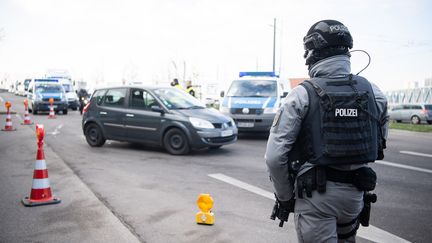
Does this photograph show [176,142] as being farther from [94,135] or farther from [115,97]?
[94,135]

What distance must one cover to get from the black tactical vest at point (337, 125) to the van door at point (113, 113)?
27.4ft

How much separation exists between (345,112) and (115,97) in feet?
29.2

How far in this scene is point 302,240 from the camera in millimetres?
2375

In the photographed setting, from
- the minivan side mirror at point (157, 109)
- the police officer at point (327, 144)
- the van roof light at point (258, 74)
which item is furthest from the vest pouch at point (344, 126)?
the van roof light at point (258, 74)

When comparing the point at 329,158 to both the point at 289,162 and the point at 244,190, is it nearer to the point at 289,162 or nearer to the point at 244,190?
the point at 289,162

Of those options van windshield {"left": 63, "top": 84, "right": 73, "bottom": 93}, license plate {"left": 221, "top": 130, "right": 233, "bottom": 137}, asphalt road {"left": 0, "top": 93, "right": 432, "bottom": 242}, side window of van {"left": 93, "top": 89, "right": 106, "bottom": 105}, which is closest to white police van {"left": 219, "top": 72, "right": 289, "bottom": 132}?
asphalt road {"left": 0, "top": 93, "right": 432, "bottom": 242}

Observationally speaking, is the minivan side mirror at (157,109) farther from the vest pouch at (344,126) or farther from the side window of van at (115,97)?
the vest pouch at (344,126)

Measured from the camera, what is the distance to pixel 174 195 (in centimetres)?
588

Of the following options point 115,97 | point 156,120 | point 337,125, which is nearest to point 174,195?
point 337,125

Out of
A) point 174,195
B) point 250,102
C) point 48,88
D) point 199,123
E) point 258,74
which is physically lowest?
point 174,195

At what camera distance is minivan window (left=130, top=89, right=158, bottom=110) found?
993 cm

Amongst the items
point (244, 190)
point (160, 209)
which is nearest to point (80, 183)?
point (160, 209)

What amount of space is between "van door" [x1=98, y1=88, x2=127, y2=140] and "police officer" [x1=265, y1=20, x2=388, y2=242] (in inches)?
326

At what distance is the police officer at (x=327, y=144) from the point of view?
232 cm
